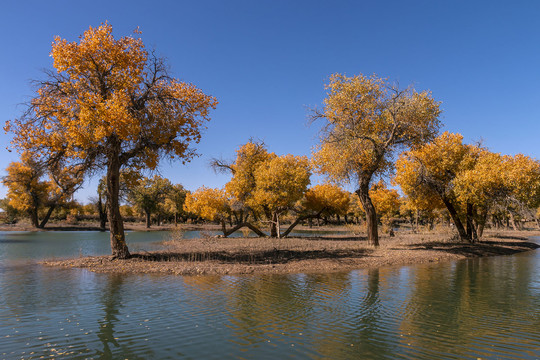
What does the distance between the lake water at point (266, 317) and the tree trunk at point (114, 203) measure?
3.18 m

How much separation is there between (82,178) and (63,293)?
386 inches

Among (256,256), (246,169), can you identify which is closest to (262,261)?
(256,256)

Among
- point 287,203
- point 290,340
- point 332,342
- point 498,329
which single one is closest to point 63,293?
point 290,340

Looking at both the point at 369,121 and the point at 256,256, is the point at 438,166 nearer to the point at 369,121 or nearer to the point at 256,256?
the point at 369,121

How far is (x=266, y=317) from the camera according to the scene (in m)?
8.96

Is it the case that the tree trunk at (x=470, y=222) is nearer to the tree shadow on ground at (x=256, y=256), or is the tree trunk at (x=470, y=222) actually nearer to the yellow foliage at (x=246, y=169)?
the tree shadow on ground at (x=256, y=256)

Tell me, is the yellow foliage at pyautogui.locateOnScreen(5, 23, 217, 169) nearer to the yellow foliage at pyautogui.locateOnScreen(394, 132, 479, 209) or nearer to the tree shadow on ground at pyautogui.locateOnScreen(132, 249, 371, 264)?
the tree shadow on ground at pyautogui.locateOnScreen(132, 249, 371, 264)

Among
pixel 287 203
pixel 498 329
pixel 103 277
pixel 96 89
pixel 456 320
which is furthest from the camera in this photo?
pixel 287 203

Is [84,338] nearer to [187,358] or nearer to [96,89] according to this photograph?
[187,358]

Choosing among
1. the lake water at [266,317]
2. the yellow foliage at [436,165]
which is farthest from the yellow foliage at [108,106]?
the yellow foliage at [436,165]

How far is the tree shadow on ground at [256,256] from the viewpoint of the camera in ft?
62.7

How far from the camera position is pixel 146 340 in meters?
7.20

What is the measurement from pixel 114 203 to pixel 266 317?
491 inches

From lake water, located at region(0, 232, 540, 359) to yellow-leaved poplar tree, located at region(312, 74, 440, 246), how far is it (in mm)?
10710
